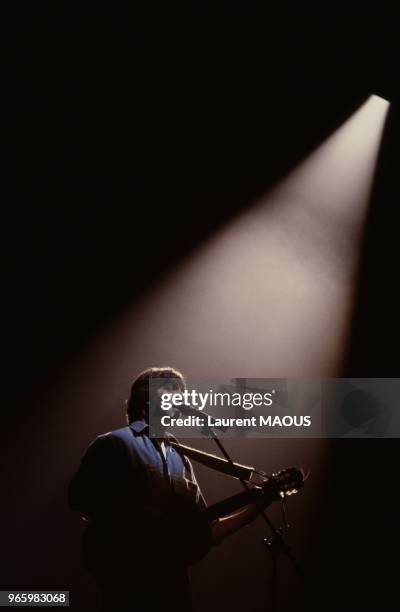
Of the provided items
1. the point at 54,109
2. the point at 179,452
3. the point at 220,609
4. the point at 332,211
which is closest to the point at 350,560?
the point at 220,609

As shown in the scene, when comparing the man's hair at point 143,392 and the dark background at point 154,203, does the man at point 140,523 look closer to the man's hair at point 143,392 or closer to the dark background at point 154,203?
the man's hair at point 143,392

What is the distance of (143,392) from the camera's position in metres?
1.98

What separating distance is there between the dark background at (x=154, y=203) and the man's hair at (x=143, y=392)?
0.70m

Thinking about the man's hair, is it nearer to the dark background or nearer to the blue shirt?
the blue shirt

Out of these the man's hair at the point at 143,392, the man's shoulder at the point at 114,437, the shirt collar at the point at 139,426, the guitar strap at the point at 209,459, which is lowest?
the guitar strap at the point at 209,459

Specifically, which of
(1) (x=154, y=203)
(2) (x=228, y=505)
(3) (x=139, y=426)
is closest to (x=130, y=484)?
(3) (x=139, y=426)

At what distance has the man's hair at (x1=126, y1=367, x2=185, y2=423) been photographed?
6.39ft

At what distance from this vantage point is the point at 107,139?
2.95m

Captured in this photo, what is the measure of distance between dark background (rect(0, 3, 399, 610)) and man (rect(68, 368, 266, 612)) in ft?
3.03

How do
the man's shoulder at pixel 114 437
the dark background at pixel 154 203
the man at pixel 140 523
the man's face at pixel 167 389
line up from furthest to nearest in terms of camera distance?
the dark background at pixel 154 203
the man's face at pixel 167 389
the man's shoulder at pixel 114 437
the man at pixel 140 523

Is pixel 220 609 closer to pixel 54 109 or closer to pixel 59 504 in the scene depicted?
pixel 59 504

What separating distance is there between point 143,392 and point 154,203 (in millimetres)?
1400

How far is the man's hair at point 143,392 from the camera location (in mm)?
1948

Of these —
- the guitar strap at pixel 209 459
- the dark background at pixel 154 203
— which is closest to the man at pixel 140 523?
the guitar strap at pixel 209 459
